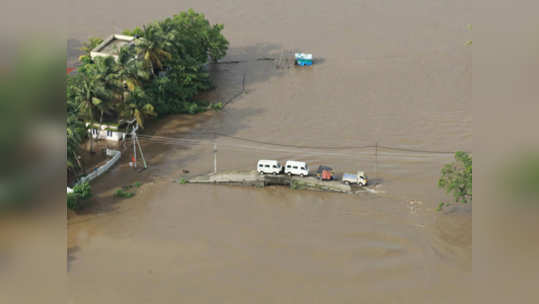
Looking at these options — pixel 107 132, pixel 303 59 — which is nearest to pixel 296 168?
pixel 107 132

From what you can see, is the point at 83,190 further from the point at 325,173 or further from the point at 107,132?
the point at 325,173

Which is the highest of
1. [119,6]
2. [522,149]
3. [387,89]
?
[119,6]

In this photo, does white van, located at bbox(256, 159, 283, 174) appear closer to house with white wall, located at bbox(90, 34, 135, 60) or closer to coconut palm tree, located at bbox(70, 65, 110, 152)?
coconut palm tree, located at bbox(70, 65, 110, 152)

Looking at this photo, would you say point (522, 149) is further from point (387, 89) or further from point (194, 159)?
point (387, 89)

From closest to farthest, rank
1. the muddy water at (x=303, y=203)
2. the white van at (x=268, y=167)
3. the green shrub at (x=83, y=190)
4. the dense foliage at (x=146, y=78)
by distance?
1. the muddy water at (x=303, y=203)
2. the green shrub at (x=83, y=190)
3. the white van at (x=268, y=167)
4. the dense foliage at (x=146, y=78)

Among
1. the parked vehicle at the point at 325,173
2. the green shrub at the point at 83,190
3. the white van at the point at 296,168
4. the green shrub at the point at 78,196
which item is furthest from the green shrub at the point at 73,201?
the parked vehicle at the point at 325,173

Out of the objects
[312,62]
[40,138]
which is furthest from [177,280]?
[312,62]

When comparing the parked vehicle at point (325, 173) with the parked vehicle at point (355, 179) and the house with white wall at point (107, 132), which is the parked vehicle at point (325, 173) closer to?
the parked vehicle at point (355, 179)
